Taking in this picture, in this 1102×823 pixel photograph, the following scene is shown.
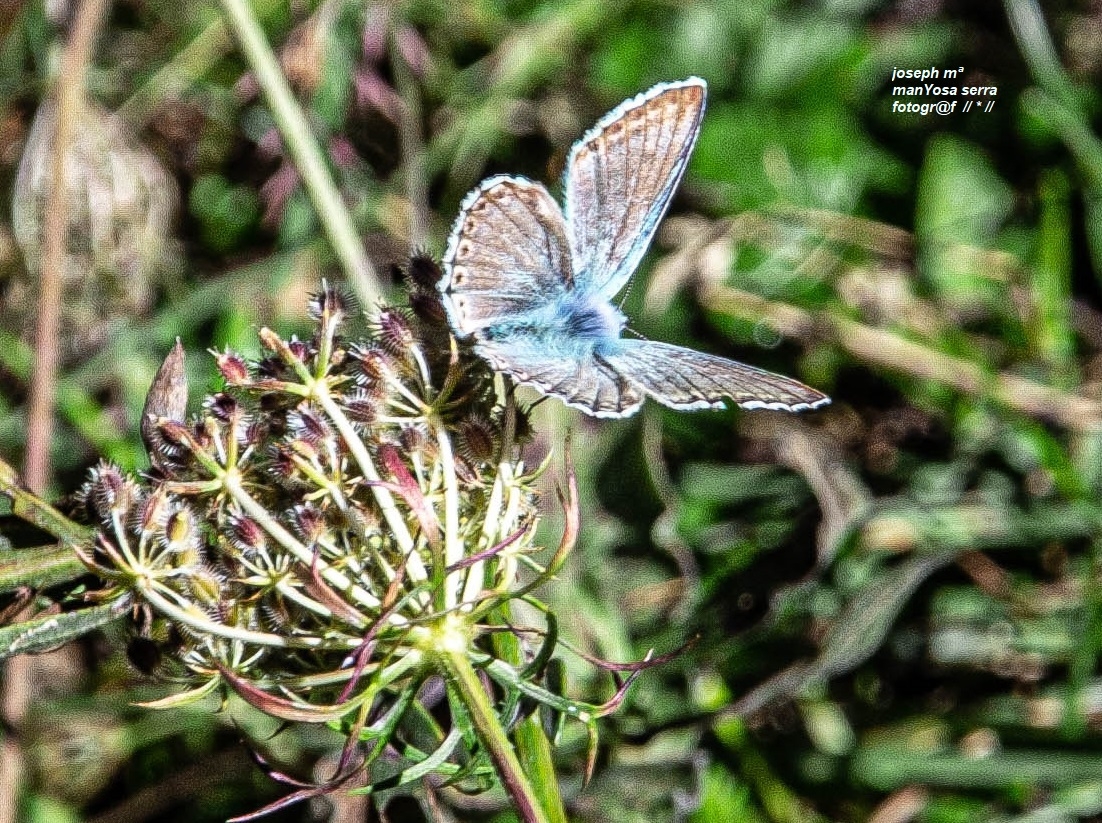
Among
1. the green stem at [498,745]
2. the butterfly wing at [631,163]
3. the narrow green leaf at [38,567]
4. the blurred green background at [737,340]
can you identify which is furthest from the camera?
the blurred green background at [737,340]

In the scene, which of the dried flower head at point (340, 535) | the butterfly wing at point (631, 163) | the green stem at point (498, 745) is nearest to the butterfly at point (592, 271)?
the butterfly wing at point (631, 163)

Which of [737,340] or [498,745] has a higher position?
[498,745]

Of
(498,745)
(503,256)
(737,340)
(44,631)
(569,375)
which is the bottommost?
(737,340)

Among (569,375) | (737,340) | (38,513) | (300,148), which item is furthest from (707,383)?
(737,340)

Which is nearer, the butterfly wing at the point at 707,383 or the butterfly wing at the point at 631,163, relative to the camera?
the butterfly wing at the point at 707,383

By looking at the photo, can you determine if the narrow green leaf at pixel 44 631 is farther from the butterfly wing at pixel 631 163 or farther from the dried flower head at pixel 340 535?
the butterfly wing at pixel 631 163

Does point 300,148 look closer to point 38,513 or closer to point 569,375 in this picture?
point 569,375

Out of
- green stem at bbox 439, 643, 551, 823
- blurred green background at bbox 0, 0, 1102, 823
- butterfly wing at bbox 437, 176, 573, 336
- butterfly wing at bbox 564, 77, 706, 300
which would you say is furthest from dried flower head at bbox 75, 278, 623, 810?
blurred green background at bbox 0, 0, 1102, 823

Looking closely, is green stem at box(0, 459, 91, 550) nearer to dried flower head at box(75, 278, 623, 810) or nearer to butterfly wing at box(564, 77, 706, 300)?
dried flower head at box(75, 278, 623, 810)
